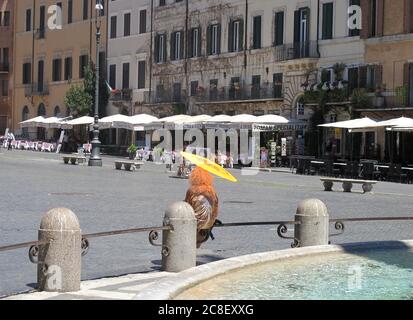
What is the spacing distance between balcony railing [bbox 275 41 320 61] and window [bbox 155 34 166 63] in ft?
40.9

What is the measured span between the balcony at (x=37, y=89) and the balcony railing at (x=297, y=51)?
Answer: 91.7ft

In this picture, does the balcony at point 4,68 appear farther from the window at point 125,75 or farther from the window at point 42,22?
the window at point 125,75

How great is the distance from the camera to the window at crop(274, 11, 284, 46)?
44062 millimetres

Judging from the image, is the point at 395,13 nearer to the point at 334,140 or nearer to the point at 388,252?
the point at 334,140

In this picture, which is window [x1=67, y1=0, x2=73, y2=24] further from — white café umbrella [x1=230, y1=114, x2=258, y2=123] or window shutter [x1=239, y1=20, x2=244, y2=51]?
white café umbrella [x1=230, y1=114, x2=258, y2=123]

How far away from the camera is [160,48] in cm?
5500

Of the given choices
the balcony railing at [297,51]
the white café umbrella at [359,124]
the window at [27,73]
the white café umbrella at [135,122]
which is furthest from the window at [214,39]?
the window at [27,73]

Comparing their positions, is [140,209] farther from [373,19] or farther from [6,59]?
[6,59]

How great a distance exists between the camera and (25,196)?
20328mm

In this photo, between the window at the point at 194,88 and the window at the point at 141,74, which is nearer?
the window at the point at 194,88

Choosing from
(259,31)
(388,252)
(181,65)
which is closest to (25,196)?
(388,252)

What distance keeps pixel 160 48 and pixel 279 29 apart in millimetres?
12855

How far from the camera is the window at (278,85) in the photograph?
43.9m
